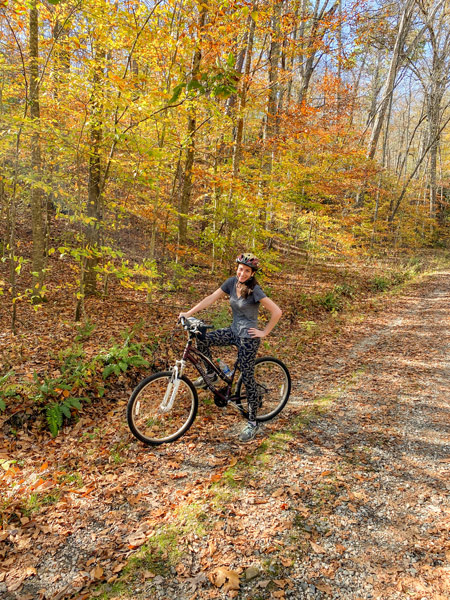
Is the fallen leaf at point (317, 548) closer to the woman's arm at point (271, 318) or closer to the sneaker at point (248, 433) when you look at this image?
the sneaker at point (248, 433)

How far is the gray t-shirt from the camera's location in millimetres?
4066

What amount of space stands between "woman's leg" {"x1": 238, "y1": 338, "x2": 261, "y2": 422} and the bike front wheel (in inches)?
26.8

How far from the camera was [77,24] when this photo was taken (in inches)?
241

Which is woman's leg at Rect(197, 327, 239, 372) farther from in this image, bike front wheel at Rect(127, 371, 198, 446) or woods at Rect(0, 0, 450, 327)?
woods at Rect(0, 0, 450, 327)

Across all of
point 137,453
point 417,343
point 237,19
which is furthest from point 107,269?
point 417,343

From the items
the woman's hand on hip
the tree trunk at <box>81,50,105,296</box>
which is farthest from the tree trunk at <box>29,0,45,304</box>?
the woman's hand on hip

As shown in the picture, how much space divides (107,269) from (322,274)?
39.7ft

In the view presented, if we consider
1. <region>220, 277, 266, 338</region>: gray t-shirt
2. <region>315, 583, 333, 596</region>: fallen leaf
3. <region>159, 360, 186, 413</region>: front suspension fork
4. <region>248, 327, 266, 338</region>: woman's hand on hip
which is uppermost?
<region>220, 277, 266, 338</region>: gray t-shirt

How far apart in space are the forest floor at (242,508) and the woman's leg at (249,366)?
535mm

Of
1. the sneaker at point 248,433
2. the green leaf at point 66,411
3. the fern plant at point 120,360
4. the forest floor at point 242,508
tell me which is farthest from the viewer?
the fern plant at point 120,360

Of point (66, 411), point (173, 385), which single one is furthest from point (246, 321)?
point (66, 411)

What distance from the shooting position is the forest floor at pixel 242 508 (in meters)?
2.62

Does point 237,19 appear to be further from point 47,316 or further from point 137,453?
point 137,453

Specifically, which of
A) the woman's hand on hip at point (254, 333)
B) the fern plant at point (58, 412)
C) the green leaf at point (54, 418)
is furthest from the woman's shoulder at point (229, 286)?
the green leaf at point (54, 418)
